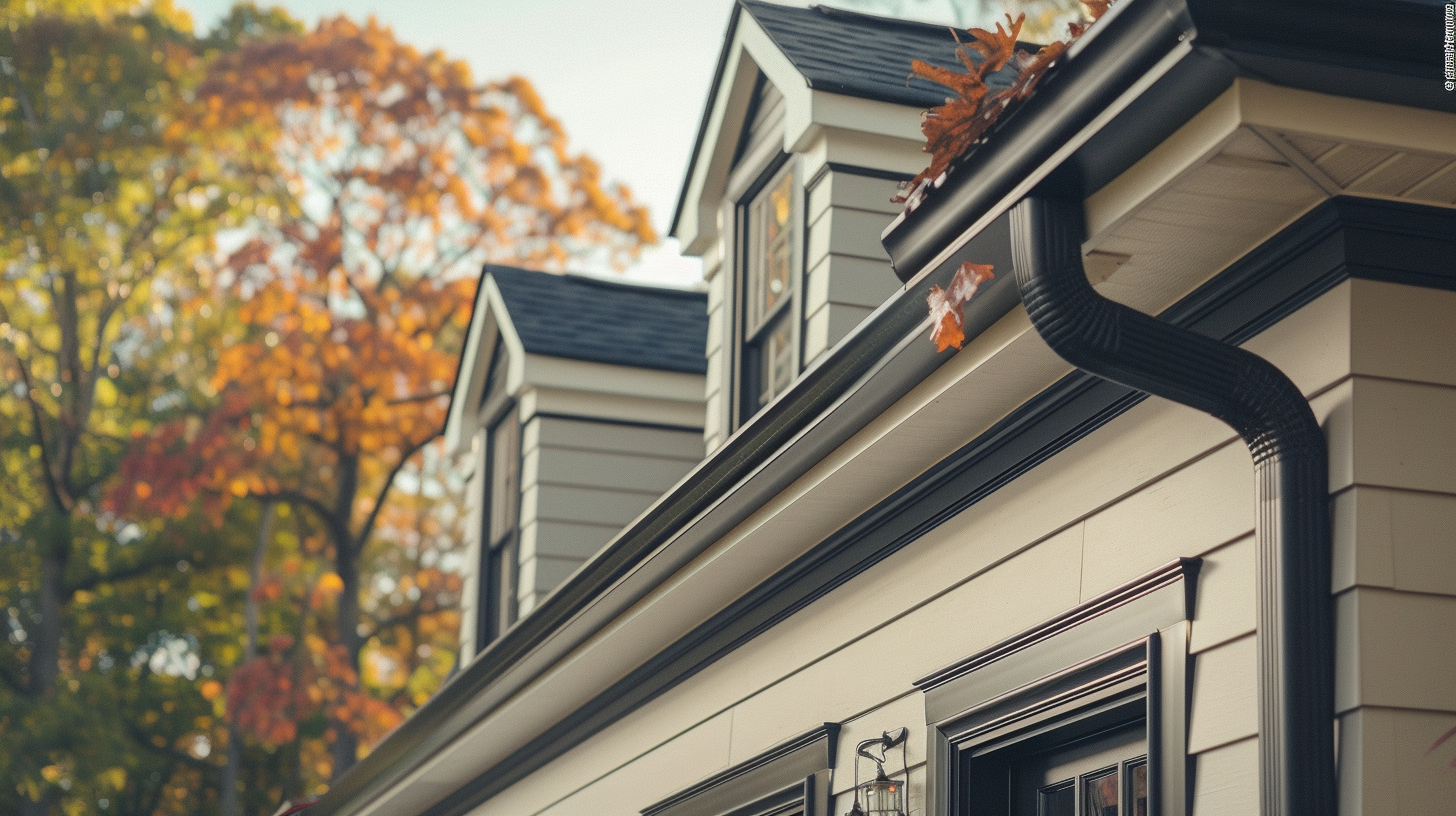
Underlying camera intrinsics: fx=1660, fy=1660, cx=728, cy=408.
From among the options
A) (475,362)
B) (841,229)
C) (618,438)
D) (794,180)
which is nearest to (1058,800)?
(841,229)

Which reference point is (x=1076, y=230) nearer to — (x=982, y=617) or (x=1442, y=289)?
(x=1442, y=289)

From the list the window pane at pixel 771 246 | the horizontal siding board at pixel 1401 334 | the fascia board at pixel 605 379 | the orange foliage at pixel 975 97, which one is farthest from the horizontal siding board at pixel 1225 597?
the fascia board at pixel 605 379

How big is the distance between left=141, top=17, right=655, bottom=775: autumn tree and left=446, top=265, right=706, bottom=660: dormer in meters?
10.5

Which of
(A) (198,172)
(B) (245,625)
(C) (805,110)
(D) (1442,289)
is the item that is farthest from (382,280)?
(D) (1442,289)

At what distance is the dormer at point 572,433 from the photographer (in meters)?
9.46

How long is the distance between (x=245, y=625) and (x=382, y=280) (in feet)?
19.9

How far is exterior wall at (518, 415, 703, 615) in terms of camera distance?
935 cm

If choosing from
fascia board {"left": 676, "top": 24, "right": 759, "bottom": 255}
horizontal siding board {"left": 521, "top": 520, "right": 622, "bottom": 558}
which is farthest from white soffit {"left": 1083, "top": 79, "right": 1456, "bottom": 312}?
horizontal siding board {"left": 521, "top": 520, "right": 622, "bottom": 558}

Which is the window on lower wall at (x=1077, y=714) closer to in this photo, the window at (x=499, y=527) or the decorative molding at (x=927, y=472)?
the decorative molding at (x=927, y=472)

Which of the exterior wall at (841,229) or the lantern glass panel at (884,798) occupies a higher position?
the exterior wall at (841,229)

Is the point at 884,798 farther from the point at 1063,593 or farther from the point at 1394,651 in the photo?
the point at 1394,651

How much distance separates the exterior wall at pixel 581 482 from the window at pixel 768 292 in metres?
2.07

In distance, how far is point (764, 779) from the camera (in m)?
6.01

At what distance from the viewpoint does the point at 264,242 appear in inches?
844
